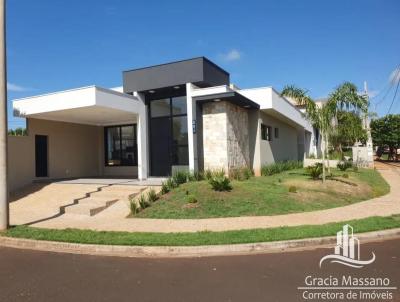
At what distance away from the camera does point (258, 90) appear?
19.7 meters

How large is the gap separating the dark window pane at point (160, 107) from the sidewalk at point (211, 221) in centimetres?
768

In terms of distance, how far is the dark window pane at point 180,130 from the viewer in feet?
58.4

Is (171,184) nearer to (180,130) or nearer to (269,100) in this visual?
(180,130)

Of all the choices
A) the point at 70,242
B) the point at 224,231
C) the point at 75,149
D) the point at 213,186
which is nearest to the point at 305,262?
the point at 224,231

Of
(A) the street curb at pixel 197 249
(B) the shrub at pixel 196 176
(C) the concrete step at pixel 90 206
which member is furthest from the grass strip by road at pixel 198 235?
(B) the shrub at pixel 196 176

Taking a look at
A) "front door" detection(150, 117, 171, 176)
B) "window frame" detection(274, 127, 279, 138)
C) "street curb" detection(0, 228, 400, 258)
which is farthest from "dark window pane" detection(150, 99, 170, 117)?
"street curb" detection(0, 228, 400, 258)

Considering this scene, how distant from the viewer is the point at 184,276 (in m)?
5.75

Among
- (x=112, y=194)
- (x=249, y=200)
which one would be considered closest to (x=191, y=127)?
(x=112, y=194)

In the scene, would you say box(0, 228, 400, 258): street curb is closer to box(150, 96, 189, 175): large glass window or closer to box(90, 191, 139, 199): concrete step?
box(90, 191, 139, 199): concrete step

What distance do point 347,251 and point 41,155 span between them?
55.3 ft

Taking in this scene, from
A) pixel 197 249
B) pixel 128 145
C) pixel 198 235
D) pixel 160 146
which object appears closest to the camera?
pixel 197 249

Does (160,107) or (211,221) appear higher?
(160,107)

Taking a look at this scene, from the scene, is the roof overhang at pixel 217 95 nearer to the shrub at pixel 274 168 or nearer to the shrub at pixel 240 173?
the shrub at pixel 240 173

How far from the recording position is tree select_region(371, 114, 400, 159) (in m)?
44.6
